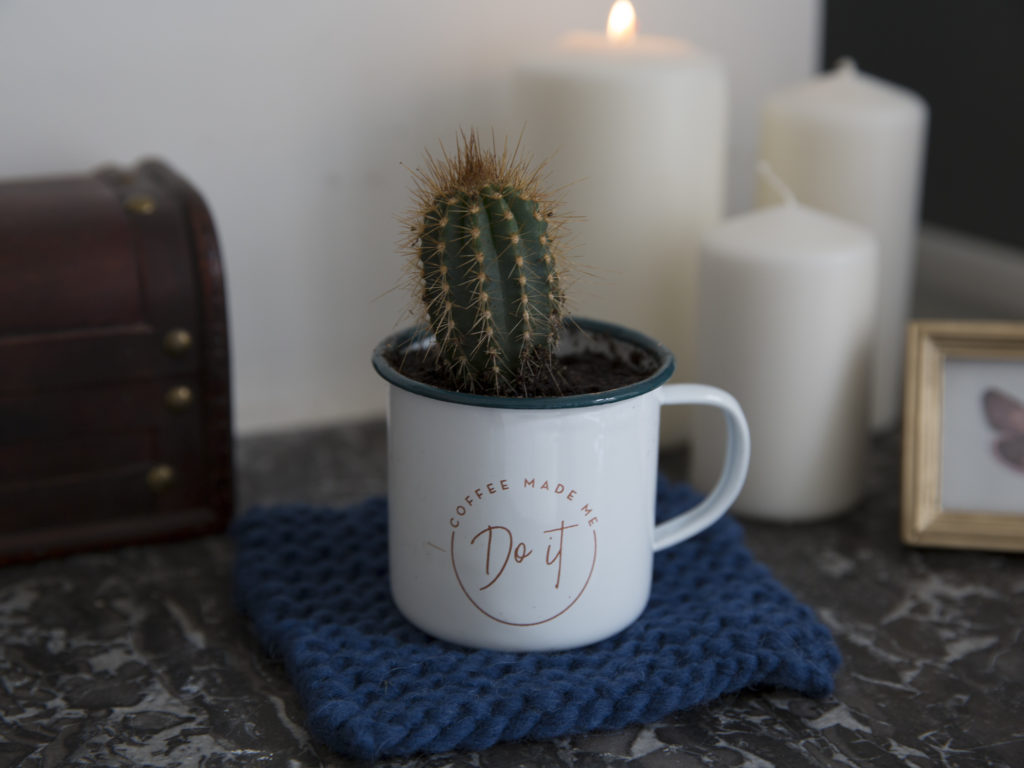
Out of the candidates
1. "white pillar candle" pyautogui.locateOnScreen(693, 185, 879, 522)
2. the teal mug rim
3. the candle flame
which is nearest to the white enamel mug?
the teal mug rim

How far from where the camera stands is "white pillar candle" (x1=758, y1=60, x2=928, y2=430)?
0.85 metres

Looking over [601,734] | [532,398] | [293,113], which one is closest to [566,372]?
[532,398]

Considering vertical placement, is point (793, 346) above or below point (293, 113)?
below

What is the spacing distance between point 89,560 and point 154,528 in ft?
0.14

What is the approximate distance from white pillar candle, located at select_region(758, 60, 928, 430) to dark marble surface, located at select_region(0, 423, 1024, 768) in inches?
7.9

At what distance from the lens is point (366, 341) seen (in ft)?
3.08

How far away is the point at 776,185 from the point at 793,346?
0.13 m

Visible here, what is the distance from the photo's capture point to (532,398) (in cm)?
53

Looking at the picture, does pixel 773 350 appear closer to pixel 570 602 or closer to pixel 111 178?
pixel 570 602

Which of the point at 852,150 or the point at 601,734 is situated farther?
the point at 852,150

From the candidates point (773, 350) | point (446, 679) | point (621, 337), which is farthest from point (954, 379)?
point (446, 679)

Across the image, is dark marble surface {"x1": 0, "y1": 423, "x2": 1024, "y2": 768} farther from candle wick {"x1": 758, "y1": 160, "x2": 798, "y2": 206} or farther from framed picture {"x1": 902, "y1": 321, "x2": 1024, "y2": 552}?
candle wick {"x1": 758, "y1": 160, "x2": 798, "y2": 206}

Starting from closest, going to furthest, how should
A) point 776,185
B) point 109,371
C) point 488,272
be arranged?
point 488,272 < point 109,371 < point 776,185

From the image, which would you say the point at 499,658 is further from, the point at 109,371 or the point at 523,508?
the point at 109,371
